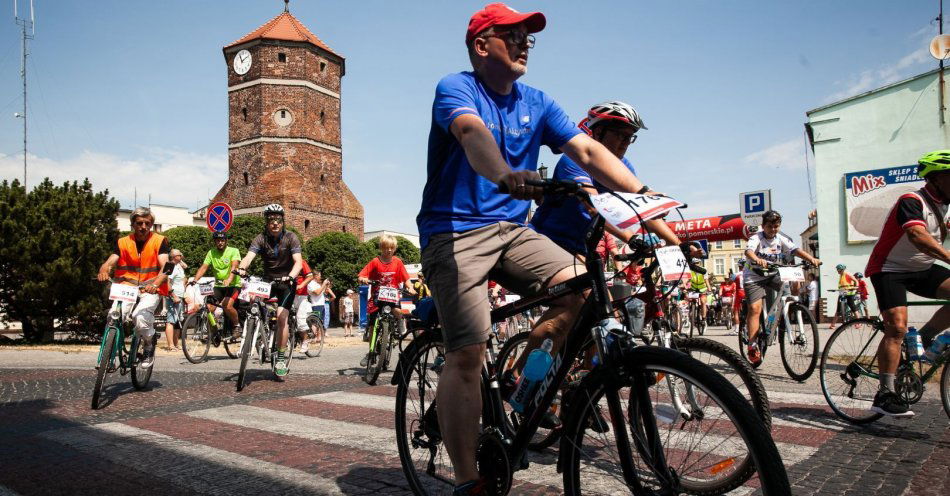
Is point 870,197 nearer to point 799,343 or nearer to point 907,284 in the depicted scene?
point 799,343

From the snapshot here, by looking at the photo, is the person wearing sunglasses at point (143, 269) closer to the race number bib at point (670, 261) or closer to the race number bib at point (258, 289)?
the race number bib at point (258, 289)

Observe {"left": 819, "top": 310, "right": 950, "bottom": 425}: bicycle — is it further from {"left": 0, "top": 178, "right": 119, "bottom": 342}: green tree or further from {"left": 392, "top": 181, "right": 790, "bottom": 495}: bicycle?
{"left": 0, "top": 178, "right": 119, "bottom": 342}: green tree

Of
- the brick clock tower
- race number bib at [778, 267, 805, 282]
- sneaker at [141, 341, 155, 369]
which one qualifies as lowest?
sneaker at [141, 341, 155, 369]

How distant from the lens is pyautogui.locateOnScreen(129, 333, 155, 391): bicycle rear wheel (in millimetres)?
7019

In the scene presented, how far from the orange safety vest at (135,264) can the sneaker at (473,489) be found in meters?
5.76

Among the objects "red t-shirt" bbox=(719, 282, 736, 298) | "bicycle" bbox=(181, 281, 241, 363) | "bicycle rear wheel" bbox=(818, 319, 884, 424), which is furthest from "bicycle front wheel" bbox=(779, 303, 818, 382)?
"red t-shirt" bbox=(719, 282, 736, 298)

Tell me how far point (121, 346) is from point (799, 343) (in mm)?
7033

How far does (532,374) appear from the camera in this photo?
2.55m

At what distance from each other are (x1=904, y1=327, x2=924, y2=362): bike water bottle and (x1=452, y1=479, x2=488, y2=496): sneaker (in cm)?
368

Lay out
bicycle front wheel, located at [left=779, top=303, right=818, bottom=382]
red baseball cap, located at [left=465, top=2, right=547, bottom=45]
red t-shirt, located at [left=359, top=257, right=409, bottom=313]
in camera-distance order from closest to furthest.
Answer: red baseball cap, located at [left=465, top=2, right=547, bottom=45] → bicycle front wheel, located at [left=779, top=303, right=818, bottom=382] → red t-shirt, located at [left=359, top=257, right=409, bottom=313]

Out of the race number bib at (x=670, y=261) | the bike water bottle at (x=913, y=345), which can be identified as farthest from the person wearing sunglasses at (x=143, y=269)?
the bike water bottle at (x=913, y=345)

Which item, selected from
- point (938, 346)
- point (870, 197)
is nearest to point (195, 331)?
point (938, 346)

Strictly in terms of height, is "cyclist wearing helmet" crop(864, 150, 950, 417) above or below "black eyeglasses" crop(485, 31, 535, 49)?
below

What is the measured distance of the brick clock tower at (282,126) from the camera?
5938 centimetres
